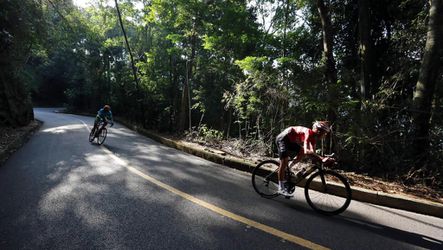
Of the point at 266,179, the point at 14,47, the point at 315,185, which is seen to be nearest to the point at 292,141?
the point at 266,179

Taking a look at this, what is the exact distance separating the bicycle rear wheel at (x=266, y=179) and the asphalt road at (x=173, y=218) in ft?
0.72

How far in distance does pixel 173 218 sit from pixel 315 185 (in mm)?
3030

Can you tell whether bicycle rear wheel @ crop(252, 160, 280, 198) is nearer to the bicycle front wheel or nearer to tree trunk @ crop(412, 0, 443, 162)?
the bicycle front wheel

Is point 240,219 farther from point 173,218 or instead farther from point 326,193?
point 326,193

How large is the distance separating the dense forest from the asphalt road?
2.17 meters

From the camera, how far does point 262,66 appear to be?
9.63m

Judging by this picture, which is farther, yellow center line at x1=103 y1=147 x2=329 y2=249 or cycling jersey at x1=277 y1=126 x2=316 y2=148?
cycling jersey at x1=277 y1=126 x2=316 y2=148

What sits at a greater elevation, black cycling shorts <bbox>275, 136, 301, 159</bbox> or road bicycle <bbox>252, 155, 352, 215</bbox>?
black cycling shorts <bbox>275, 136, 301, 159</bbox>

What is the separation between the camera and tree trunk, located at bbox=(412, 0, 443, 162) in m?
5.98

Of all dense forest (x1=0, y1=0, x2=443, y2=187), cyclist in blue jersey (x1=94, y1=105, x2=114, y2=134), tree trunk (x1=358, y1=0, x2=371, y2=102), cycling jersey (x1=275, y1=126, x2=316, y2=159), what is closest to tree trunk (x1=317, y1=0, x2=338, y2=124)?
dense forest (x1=0, y1=0, x2=443, y2=187)

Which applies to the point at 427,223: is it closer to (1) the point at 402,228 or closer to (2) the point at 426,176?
(1) the point at 402,228

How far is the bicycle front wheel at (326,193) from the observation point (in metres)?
4.77

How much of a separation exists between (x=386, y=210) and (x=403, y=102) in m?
2.90

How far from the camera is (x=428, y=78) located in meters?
6.23
